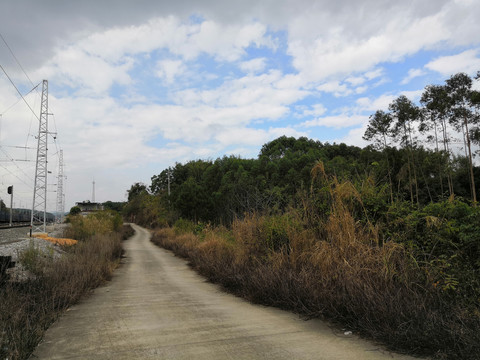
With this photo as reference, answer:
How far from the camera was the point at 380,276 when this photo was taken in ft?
16.3

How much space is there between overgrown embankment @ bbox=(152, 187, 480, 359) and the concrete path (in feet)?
1.10

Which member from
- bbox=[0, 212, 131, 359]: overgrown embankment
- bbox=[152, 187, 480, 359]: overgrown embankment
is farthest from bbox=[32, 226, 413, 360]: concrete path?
bbox=[152, 187, 480, 359]: overgrown embankment

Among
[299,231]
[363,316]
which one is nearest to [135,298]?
[299,231]

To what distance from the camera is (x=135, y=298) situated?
7.74 metres

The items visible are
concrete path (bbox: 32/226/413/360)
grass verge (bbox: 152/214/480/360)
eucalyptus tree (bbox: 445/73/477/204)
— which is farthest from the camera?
eucalyptus tree (bbox: 445/73/477/204)

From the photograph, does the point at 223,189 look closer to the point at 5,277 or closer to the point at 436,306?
the point at 5,277

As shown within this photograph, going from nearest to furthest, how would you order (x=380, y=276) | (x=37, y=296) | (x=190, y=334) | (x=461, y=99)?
(x=190, y=334) < (x=380, y=276) < (x=37, y=296) < (x=461, y=99)

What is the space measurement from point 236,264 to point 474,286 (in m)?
5.98

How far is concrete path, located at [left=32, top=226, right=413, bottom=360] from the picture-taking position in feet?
12.7

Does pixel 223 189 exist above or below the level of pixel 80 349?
above

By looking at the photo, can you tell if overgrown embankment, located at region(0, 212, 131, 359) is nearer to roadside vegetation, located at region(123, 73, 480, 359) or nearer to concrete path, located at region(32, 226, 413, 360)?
concrete path, located at region(32, 226, 413, 360)

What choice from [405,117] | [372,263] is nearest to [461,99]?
[405,117]

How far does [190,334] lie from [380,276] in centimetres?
292

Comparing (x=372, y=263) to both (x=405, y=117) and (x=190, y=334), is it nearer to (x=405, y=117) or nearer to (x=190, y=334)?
(x=190, y=334)
